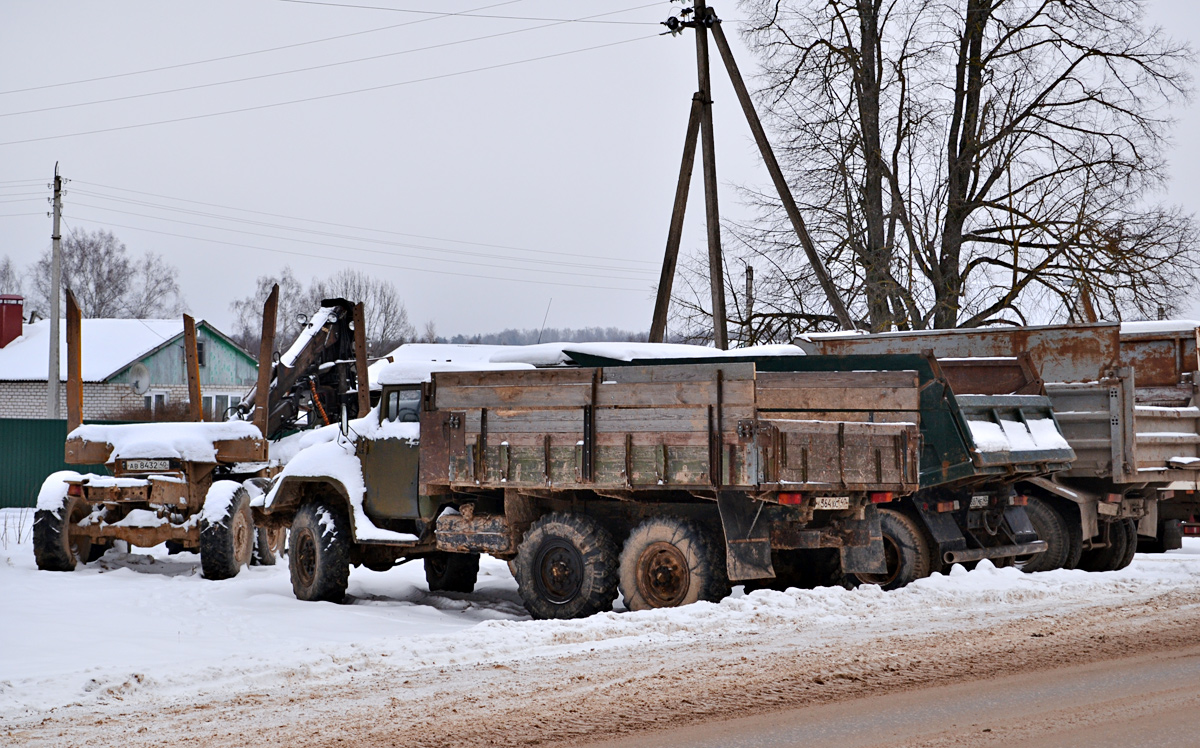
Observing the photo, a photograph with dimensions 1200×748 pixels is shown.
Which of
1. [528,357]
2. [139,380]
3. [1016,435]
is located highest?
[139,380]

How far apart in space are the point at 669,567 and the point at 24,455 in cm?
2084

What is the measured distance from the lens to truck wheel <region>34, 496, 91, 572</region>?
14172 mm

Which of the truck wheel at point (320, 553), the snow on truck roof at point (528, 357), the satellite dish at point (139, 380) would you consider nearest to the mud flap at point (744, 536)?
the snow on truck roof at point (528, 357)

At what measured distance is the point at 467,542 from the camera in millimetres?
10992

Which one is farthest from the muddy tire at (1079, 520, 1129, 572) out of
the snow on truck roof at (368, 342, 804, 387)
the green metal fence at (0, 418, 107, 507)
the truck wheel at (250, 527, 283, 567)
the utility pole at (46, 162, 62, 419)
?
the utility pole at (46, 162, 62, 419)

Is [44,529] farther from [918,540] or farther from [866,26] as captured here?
[866,26]

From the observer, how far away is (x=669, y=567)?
9930mm

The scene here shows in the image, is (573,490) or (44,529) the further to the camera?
(44,529)

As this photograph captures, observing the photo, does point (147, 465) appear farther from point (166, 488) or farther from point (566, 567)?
point (566, 567)

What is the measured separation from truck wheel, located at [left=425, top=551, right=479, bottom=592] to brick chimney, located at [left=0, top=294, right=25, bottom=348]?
127 feet

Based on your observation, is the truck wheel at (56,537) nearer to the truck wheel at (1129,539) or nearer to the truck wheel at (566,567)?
the truck wheel at (566,567)

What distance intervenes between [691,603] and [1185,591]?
481 cm

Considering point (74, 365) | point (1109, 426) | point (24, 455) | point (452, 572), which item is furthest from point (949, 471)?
point (24, 455)

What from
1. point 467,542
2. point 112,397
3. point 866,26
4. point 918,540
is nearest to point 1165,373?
point 918,540
